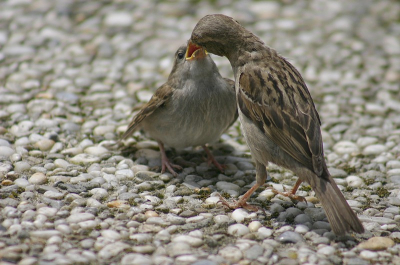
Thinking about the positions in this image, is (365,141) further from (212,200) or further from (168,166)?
(168,166)

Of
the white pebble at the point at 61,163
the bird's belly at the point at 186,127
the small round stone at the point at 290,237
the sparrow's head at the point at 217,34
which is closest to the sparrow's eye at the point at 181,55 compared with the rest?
the sparrow's head at the point at 217,34

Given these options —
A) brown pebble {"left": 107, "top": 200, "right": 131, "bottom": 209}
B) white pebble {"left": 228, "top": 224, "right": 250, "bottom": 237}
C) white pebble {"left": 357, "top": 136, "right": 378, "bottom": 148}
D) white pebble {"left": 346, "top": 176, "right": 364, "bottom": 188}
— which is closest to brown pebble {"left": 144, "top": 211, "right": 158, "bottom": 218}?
brown pebble {"left": 107, "top": 200, "right": 131, "bottom": 209}

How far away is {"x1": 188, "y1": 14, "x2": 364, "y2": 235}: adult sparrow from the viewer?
4.29m

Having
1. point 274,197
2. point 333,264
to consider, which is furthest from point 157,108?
point 333,264

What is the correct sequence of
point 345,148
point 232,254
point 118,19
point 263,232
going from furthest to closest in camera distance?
point 118,19 → point 345,148 → point 263,232 → point 232,254

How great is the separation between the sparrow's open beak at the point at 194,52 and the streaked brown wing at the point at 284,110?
64 cm

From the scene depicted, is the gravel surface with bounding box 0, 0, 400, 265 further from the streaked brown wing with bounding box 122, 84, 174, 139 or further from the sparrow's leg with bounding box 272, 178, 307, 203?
the streaked brown wing with bounding box 122, 84, 174, 139

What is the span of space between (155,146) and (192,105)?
1.07 metres

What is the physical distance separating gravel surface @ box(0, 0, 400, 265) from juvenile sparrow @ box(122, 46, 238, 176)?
450 mm

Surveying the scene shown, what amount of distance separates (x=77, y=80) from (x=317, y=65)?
3892 millimetres

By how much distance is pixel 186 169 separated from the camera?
19.1 feet

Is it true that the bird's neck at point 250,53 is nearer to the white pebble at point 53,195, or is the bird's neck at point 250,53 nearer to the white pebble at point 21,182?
the white pebble at point 53,195

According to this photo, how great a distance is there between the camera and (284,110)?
15.0 ft

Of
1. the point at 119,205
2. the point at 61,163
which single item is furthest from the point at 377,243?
the point at 61,163
